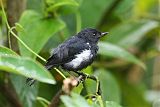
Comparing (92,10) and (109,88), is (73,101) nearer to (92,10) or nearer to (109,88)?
(109,88)

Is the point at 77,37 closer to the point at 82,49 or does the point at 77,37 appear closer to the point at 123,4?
the point at 82,49

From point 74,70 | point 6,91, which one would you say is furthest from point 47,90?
point 74,70

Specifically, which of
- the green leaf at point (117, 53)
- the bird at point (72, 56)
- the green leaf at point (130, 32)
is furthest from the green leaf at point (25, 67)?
the green leaf at point (130, 32)

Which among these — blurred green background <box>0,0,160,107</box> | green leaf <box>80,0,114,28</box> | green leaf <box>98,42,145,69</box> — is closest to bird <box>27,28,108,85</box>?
blurred green background <box>0,0,160,107</box>

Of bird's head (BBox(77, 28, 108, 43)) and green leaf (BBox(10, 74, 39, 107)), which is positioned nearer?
bird's head (BBox(77, 28, 108, 43))

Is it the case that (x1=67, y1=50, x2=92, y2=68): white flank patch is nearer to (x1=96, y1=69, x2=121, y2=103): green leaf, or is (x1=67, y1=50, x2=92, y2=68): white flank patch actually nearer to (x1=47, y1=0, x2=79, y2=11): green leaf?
(x1=47, y1=0, x2=79, y2=11): green leaf

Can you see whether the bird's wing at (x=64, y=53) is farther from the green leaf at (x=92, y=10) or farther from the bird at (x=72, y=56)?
the green leaf at (x=92, y=10)

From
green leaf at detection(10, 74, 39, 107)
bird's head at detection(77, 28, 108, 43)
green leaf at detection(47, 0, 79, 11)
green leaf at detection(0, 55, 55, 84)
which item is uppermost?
green leaf at detection(47, 0, 79, 11)
